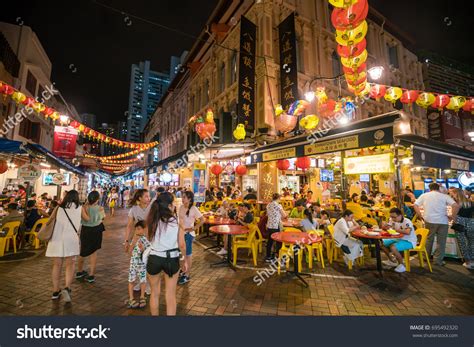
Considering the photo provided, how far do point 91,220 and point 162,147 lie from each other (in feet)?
89.4

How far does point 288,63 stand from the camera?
38.3ft

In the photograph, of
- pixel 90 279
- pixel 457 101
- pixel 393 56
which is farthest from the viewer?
pixel 393 56

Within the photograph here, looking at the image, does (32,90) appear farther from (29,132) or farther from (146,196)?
(146,196)

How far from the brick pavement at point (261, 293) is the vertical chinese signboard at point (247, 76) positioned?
8767 mm

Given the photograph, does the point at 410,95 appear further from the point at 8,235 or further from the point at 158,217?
the point at 8,235

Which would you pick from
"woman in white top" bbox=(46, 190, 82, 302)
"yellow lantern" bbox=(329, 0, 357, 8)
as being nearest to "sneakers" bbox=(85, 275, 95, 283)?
"woman in white top" bbox=(46, 190, 82, 302)

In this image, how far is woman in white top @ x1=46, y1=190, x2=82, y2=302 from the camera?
354cm

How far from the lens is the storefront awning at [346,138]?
5.37m

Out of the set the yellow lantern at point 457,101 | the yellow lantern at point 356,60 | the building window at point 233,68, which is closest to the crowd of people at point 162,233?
the yellow lantern at point 457,101

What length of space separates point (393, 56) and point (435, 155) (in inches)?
702

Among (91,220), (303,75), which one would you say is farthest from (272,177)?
(91,220)

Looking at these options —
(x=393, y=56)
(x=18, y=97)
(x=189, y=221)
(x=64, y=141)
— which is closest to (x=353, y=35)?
(x=189, y=221)

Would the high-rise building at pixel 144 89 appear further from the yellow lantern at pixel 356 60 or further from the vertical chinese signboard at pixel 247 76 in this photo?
the yellow lantern at pixel 356 60

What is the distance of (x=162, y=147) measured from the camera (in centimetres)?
2998
